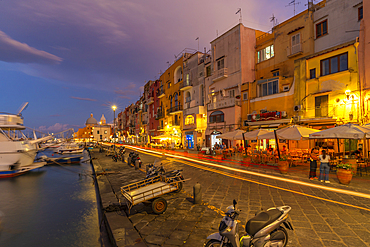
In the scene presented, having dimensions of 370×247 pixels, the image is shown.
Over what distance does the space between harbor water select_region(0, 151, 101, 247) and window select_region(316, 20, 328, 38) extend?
23.8 metres

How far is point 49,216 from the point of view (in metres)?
9.30

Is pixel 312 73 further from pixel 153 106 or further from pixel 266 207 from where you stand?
pixel 153 106

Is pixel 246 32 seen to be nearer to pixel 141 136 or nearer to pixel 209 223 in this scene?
pixel 209 223

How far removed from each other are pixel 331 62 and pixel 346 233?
1717 centimetres

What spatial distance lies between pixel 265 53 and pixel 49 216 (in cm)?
2648

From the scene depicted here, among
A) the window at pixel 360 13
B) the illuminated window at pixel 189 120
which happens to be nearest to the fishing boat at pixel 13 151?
the illuminated window at pixel 189 120

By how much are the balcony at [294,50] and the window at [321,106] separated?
5.48 meters

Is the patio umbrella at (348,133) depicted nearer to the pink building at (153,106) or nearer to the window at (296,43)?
the window at (296,43)

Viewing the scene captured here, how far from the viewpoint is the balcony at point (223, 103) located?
82.8ft

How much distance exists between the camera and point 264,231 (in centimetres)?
354

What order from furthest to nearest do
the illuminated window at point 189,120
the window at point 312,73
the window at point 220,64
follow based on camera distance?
the illuminated window at point 189,120
the window at point 220,64
the window at point 312,73

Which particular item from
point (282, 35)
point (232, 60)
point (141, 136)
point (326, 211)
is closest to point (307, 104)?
point (282, 35)

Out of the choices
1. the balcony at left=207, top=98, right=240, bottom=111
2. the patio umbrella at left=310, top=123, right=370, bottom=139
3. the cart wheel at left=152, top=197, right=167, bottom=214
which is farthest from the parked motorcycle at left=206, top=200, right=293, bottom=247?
the balcony at left=207, top=98, right=240, bottom=111

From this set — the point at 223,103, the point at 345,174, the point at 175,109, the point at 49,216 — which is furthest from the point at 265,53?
the point at 49,216
